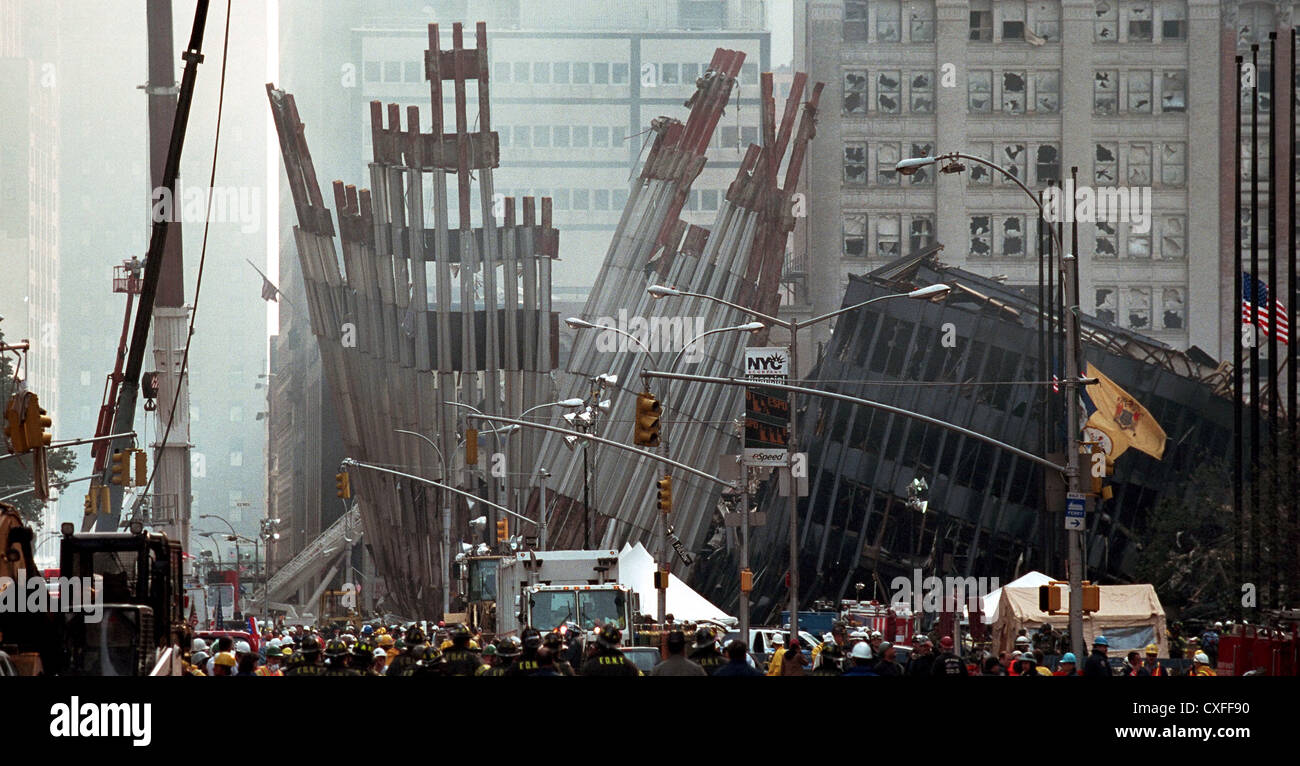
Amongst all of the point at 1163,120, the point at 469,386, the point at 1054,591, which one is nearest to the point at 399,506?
the point at 469,386

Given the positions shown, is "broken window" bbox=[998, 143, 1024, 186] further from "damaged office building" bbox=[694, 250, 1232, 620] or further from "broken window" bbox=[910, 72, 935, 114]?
"damaged office building" bbox=[694, 250, 1232, 620]

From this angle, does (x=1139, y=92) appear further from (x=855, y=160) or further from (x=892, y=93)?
(x=855, y=160)

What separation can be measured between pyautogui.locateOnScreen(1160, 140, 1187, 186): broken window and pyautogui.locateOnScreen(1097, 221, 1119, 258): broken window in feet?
13.1

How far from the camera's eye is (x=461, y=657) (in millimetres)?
19219

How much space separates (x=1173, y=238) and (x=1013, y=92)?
40.1 feet

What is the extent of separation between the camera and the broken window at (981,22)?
96.2 m

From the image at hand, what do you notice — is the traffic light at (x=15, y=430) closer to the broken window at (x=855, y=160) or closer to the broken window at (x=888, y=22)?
the broken window at (x=855, y=160)

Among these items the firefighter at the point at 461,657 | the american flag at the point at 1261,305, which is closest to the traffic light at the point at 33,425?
the firefighter at the point at 461,657

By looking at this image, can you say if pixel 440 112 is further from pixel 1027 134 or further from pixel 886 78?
pixel 1027 134

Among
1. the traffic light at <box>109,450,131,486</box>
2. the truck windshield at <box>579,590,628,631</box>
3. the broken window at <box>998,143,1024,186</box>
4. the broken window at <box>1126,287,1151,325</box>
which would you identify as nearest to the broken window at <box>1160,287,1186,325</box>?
the broken window at <box>1126,287,1151,325</box>

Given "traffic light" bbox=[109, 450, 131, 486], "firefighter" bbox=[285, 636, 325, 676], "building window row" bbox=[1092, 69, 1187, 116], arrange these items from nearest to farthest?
1. "firefighter" bbox=[285, 636, 325, 676]
2. "traffic light" bbox=[109, 450, 131, 486]
3. "building window row" bbox=[1092, 69, 1187, 116]

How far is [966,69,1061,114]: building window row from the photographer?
9644cm

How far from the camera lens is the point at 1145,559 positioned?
66000 millimetres
